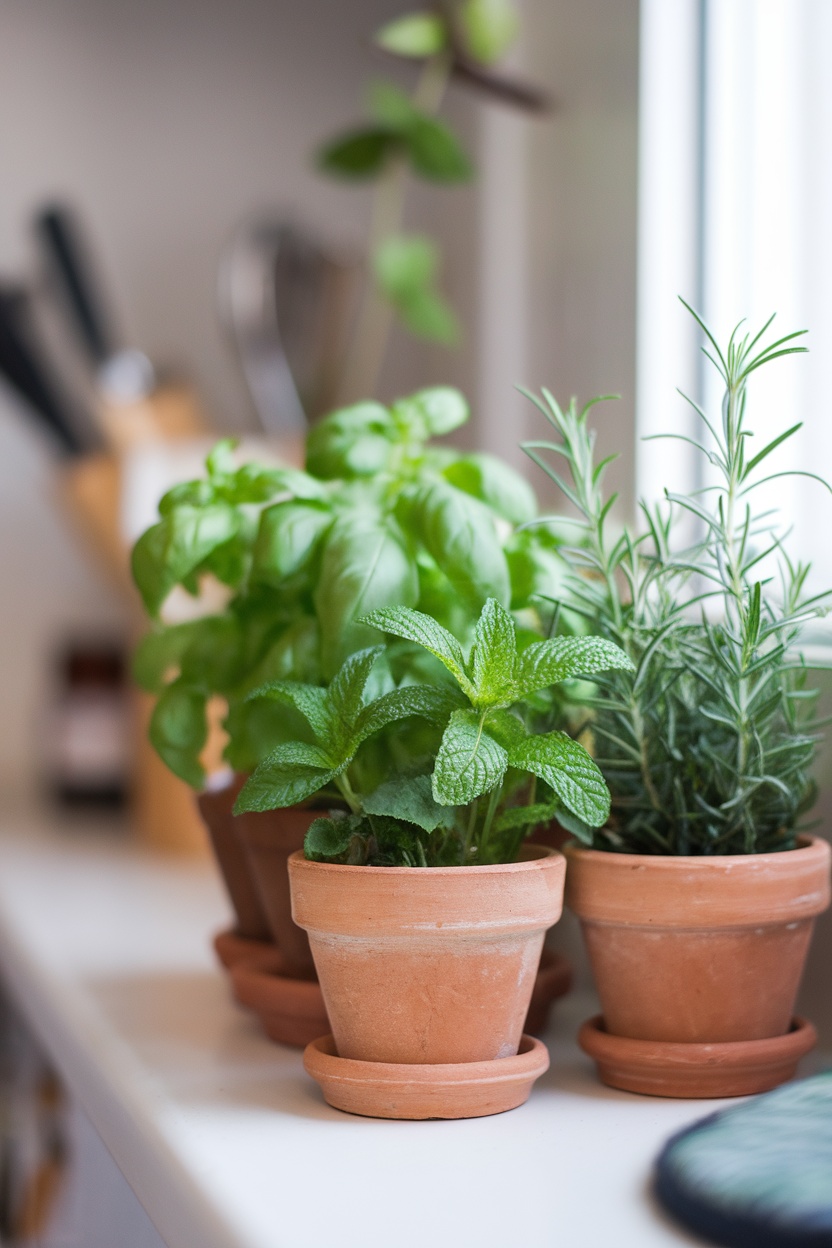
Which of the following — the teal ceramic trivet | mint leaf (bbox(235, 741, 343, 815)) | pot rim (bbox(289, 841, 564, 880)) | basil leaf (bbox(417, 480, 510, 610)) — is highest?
basil leaf (bbox(417, 480, 510, 610))

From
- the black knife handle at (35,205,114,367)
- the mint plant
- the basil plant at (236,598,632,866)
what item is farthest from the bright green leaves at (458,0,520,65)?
the basil plant at (236,598,632,866)

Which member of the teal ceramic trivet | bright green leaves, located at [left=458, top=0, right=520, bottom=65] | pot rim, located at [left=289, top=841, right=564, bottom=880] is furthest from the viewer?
bright green leaves, located at [left=458, top=0, right=520, bottom=65]

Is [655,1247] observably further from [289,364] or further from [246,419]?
[246,419]

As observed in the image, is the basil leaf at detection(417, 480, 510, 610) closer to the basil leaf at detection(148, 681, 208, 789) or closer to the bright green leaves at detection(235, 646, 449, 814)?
the bright green leaves at detection(235, 646, 449, 814)

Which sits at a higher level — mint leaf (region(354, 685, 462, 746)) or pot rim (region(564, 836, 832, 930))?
mint leaf (region(354, 685, 462, 746))

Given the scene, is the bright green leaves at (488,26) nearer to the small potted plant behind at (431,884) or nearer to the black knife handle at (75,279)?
the black knife handle at (75,279)

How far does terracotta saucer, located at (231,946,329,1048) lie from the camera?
0.63m

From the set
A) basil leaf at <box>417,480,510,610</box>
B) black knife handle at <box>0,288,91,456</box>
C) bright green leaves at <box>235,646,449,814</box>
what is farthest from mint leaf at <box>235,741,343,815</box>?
black knife handle at <box>0,288,91,456</box>

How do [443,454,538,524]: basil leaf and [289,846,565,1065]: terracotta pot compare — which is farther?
[443,454,538,524]: basil leaf

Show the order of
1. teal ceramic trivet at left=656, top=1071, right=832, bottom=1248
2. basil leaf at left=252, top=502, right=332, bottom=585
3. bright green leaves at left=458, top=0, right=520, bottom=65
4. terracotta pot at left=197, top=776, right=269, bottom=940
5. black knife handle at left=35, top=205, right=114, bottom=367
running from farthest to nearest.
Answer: black knife handle at left=35, top=205, right=114, bottom=367, bright green leaves at left=458, top=0, right=520, bottom=65, terracotta pot at left=197, top=776, right=269, bottom=940, basil leaf at left=252, top=502, right=332, bottom=585, teal ceramic trivet at left=656, top=1071, right=832, bottom=1248

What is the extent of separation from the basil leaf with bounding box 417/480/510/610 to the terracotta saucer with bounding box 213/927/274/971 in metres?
0.25

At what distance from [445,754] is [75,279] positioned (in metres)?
1.04

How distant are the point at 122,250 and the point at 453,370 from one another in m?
0.55

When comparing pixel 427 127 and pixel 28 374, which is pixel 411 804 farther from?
pixel 28 374
